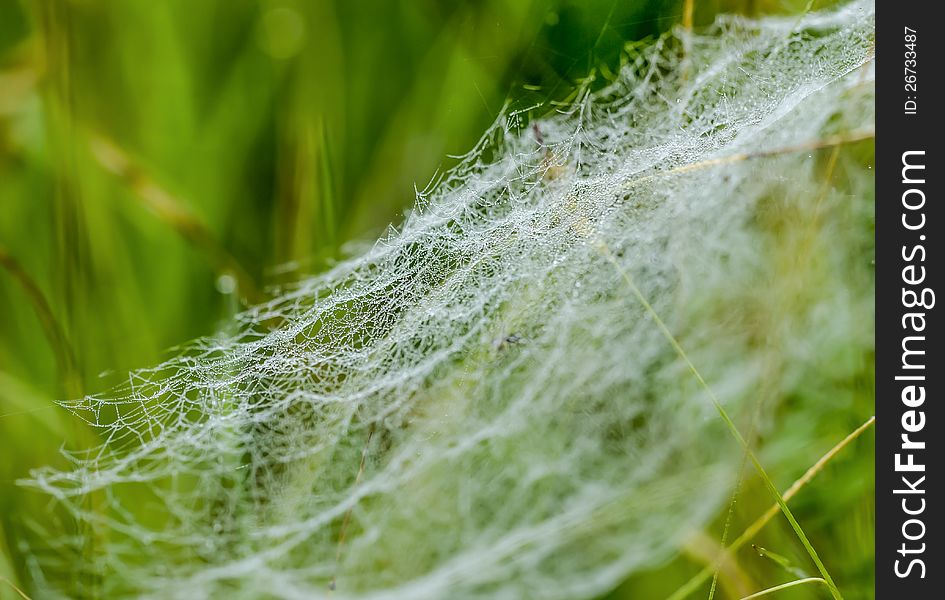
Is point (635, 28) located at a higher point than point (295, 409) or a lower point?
higher

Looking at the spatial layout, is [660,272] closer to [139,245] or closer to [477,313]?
[477,313]

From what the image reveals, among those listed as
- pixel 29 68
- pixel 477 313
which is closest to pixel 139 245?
pixel 29 68

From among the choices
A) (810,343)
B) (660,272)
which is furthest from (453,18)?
(810,343)

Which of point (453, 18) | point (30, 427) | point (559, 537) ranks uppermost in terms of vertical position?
point (453, 18)

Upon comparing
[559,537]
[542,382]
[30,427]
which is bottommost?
[559,537]

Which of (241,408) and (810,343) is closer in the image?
(241,408)
